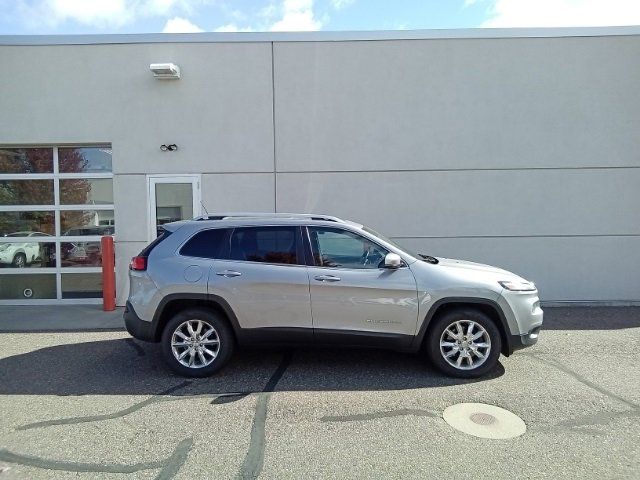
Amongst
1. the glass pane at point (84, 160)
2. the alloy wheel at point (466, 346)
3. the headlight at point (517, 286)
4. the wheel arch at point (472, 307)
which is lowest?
the alloy wheel at point (466, 346)

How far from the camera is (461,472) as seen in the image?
298 cm

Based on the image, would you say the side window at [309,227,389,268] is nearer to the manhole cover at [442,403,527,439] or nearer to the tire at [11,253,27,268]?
the manhole cover at [442,403,527,439]

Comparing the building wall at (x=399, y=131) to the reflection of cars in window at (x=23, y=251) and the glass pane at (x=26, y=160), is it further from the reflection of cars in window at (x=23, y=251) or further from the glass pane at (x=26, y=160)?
the reflection of cars in window at (x=23, y=251)

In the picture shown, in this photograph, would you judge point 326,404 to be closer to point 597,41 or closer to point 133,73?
point 133,73

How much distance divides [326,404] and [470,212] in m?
5.47

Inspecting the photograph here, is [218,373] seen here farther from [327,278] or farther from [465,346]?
[465,346]

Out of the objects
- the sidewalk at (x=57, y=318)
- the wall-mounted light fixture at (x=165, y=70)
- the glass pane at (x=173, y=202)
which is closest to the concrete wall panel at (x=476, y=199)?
the glass pane at (x=173, y=202)

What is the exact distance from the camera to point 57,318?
7430 mm

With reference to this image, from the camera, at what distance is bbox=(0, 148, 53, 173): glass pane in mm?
8469

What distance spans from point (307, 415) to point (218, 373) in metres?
1.44

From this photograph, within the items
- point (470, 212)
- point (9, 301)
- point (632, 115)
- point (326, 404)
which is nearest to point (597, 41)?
point (632, 115)

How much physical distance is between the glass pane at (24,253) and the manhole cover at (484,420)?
26.9 feet

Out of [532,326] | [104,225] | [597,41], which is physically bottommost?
[532,326]

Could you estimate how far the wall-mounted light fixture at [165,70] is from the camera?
7.80m
